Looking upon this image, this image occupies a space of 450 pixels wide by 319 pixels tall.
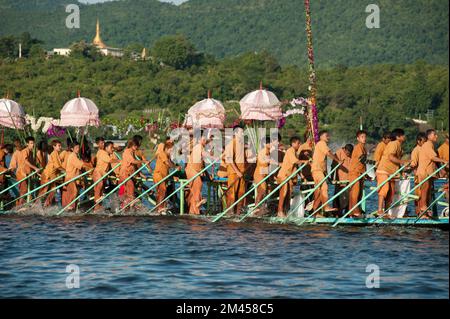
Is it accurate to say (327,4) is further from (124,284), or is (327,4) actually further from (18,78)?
(124,284)

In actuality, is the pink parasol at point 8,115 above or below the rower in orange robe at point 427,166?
above

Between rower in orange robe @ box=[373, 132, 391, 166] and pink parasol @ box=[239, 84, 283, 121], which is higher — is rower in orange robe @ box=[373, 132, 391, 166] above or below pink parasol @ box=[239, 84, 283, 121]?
below

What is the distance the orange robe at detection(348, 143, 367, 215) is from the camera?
20.9 m

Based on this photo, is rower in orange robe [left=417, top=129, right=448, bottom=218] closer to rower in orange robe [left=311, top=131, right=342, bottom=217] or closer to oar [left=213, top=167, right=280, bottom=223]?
rower in orange robe [left=311, top=131, right=342, bottom=217]

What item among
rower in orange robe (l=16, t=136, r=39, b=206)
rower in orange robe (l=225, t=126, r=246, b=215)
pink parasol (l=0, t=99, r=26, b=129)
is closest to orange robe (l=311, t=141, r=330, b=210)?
rower in orange robe (l=225, t=126, r=246, b=215)

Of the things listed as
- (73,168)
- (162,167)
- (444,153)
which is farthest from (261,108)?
(444,153)

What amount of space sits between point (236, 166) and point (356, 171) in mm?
2799

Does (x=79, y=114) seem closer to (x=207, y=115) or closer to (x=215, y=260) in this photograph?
(x=207, y=115)

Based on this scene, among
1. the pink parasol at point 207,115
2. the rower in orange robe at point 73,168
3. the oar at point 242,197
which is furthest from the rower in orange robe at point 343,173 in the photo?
the pink parasol at point 207,115

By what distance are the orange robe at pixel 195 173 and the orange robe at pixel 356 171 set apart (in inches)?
135

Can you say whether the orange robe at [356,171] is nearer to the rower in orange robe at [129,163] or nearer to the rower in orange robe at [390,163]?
the rower in orange robe at [390,163]

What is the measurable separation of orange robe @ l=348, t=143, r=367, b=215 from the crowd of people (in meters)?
0.02

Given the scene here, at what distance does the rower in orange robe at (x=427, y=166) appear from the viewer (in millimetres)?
19922
